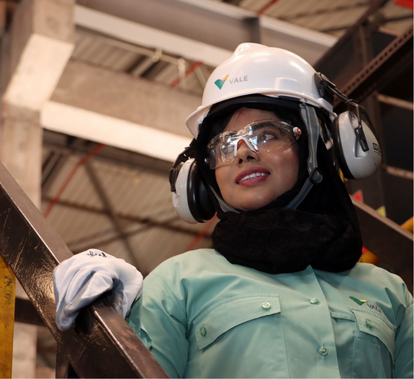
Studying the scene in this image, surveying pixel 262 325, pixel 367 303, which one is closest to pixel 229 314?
pixel 262 325

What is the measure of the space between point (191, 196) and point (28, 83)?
4.29 m

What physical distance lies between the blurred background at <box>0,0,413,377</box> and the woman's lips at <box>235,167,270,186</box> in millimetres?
853

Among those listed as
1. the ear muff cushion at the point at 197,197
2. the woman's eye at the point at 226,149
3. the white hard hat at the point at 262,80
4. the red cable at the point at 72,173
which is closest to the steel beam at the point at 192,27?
the red cable at the point at 72,173

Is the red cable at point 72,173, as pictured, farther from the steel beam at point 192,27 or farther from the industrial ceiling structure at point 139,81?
the steel beam at point 192,27

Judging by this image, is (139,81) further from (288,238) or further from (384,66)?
(288,238)

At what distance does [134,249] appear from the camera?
12.0m

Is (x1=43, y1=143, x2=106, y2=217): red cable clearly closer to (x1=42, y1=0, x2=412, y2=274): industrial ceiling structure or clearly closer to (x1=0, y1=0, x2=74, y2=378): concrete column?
(x1=42, y1=0, x2=412, y2=274): industrial ceiling structure

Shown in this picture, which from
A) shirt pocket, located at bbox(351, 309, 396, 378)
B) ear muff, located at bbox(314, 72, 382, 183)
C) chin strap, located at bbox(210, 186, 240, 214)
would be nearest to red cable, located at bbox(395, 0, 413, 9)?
ear muff, located at bbox(314, 72, 382, 183)

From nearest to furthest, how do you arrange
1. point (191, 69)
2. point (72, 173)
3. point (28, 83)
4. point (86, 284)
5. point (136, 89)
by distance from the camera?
point (86, 284) < point (28, 83) < point (136, 89) < point (191, 69) < point (72, 173)

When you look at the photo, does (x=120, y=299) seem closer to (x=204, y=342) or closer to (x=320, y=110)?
(x=204, y=342)

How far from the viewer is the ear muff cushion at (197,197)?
95.3 inches

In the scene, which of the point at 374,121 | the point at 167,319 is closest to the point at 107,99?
the point at 374,121

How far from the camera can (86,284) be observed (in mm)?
1461

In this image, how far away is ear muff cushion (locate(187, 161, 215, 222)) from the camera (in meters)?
2.42
